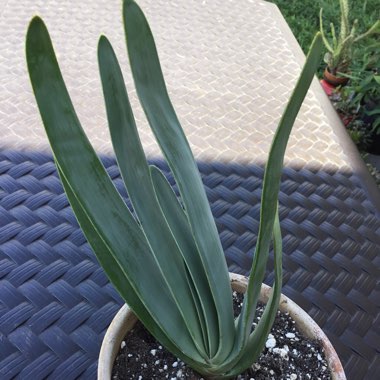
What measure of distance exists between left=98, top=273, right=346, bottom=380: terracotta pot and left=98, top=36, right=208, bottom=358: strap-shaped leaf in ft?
0.31

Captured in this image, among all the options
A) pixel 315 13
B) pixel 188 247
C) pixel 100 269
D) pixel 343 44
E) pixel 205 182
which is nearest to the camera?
pixel 188 247

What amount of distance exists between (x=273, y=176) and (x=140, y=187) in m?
0.11

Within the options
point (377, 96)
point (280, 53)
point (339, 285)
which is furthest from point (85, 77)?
point (377, 96)

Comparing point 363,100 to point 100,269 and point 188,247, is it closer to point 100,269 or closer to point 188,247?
point 100,269

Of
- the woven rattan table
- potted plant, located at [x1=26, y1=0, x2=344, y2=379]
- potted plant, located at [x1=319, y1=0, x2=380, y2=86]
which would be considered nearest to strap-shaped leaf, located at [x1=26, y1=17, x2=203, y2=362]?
potted plant, located at [x1=26, y1=0, x2=344, y2=379]

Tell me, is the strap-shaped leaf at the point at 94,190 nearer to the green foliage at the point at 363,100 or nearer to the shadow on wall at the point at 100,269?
the shadow on wall at the point at 100,269

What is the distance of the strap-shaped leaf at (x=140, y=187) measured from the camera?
1.11ft

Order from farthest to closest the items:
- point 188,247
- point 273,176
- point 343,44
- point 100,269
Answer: point 343,44 < point 100,269 < point 188,247 < point 273,176

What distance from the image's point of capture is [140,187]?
0.37 metres

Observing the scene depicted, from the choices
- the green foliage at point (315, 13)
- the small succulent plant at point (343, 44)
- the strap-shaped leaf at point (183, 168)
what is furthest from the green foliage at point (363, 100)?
the strap-shaped leaf at point (183, 168)

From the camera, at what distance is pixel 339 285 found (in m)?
0.69

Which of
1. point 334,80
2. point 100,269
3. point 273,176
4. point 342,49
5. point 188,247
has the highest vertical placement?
point 273,176

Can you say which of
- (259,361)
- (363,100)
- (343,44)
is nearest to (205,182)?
(259,361)

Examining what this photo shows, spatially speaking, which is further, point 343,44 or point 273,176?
point 343,44
